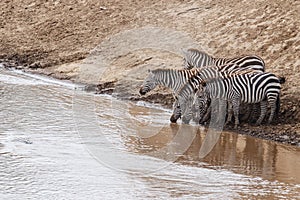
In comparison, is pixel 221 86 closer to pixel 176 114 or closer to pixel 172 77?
pixel 176 114

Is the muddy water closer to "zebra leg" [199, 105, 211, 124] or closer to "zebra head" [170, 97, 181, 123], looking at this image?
"zebra head" [170, 97, 181, 123]

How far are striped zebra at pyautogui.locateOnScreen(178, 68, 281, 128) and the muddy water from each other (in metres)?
0.72

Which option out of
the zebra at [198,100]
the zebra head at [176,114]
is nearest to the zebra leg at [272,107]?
the zebra at [198,100]

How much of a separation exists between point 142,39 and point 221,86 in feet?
21.4

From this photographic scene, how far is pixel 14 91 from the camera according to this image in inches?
616

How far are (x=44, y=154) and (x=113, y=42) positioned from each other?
9388 millimetres

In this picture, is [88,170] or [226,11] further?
[226,11]

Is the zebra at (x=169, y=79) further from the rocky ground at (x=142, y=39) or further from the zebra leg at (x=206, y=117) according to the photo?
the zebra leg at (x=206, y=117)

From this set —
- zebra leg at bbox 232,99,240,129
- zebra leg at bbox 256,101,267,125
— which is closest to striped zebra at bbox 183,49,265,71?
zebra leg at bbox 256,101,267,125

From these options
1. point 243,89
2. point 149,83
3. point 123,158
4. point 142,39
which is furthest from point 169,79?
point 142,39

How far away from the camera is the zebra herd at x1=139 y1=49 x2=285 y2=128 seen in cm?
1266

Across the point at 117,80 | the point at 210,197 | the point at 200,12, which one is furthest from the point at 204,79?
the point at 200,12

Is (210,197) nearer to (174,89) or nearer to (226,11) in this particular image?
(174,89)

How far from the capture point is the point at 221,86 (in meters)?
12.9
